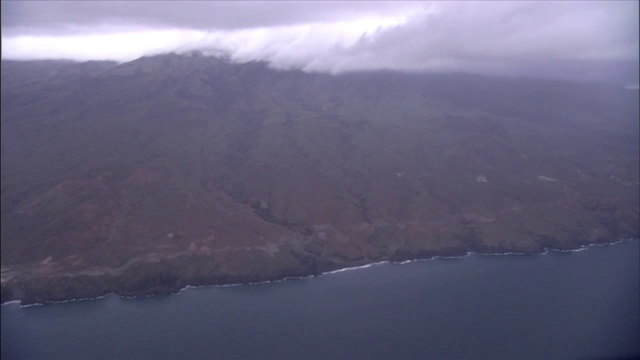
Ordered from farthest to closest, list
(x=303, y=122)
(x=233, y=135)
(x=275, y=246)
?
(x=303, y=122), (x=233, y=135), (x=275, y=246)

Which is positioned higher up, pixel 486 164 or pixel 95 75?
pixel 95 75

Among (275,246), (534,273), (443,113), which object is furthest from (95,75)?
(534,273)

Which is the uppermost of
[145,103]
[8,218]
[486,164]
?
[145,103]

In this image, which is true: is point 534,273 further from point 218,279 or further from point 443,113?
point 443,113

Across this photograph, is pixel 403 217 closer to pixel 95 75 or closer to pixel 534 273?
pixel 534 273

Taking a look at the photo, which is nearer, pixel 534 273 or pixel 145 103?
Answer: pixel 534 273

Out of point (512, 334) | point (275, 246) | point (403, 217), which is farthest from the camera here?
point (403, 217)
